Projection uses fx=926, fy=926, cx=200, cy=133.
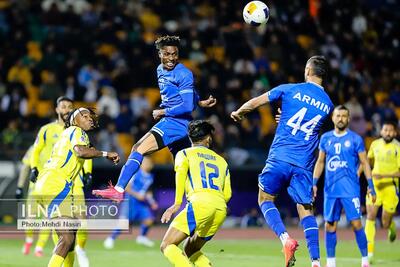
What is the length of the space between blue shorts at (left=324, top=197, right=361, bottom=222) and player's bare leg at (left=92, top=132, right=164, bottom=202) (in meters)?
3.05

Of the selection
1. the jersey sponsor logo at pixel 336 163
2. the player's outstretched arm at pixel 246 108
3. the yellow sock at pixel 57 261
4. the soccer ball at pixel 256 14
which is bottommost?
the yellow sock at pixel 57 261

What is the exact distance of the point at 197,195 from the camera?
9.77 m

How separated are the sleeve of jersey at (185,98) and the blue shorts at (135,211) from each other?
667 centimetres

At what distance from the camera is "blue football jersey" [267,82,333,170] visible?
10.9 metres

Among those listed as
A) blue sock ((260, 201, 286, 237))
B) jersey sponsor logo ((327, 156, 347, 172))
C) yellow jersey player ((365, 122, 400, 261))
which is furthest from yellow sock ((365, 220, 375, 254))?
blue sock ((260, 201, 286, 237))

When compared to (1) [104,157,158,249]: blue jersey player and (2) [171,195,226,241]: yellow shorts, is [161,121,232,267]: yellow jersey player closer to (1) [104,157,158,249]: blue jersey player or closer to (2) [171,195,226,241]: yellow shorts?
(2) [171,195,226,241]: yellow shorts

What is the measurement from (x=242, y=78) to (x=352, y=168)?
10.8m

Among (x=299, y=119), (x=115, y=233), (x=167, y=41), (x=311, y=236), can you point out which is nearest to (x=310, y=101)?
(x=299, y=119)

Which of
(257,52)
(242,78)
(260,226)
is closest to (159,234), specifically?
(260,226)

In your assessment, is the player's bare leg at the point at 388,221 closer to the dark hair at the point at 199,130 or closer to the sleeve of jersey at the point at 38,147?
the sleeve of jersey at the point at 38,147

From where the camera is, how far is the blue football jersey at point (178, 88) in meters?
11.6

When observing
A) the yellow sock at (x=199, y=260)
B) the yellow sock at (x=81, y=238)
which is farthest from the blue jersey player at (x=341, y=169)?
the yellow sock at (x=199, y=260)

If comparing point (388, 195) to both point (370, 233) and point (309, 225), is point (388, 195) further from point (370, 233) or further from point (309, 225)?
point (309, 225)

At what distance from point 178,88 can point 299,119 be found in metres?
1.69
